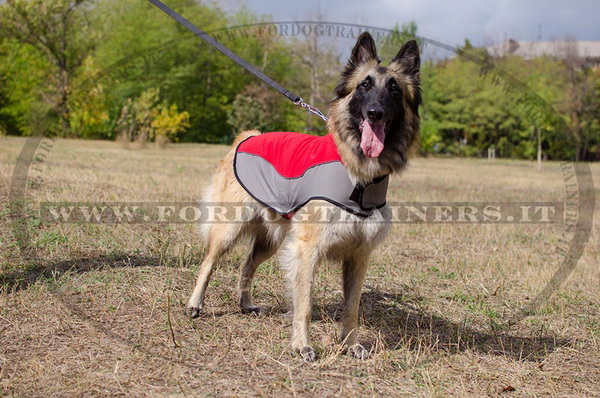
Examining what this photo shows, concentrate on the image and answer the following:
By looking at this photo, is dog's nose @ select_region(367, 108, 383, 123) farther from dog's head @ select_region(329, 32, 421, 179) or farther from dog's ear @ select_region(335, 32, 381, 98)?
dog's ear @ select_region(335, 32, 381, 98)

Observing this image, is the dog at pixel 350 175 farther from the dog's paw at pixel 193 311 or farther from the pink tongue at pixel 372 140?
the dog's paw at pixel 193 311

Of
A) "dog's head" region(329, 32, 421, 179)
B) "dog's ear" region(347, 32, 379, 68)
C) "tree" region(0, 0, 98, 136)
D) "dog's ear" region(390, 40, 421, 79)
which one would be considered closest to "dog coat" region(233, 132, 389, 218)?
"dog's head" region(329, 32, 421, 179)

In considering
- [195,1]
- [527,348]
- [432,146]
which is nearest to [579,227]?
[527,348]

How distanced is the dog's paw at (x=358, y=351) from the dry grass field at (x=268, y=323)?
99 mm

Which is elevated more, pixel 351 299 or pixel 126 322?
pixel 351 299

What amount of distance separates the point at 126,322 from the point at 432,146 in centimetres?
→ 4101

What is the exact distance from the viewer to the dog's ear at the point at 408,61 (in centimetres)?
388

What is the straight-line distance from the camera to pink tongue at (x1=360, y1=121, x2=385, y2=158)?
141 inches

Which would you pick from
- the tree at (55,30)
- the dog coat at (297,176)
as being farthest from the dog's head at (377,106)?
the tree at (55,30)

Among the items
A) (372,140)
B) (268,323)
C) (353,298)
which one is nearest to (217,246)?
(268,323)

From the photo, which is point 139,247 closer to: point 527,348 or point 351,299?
point 351,299

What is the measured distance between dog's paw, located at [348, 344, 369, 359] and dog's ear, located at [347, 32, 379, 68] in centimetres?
213

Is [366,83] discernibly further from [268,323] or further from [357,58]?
[268,323]

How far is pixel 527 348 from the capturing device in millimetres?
4152
